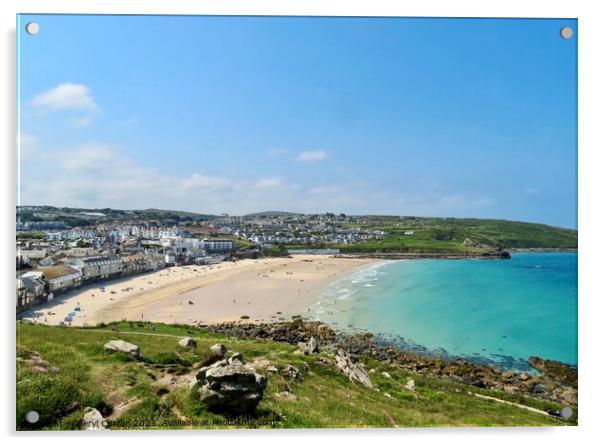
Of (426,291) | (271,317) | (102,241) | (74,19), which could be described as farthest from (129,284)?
(426,291)

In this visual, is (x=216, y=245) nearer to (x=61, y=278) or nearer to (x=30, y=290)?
(x=61, y=278)

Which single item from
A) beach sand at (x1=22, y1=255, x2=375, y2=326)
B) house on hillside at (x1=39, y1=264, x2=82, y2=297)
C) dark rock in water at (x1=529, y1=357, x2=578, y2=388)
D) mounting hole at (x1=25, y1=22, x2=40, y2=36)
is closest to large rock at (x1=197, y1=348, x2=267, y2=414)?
beach sand at (x1=22, y1=255, x2=375, y2=326)

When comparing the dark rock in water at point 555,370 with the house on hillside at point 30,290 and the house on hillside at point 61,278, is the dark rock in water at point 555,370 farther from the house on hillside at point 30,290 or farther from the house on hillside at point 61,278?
the house on hillside at point 30,290

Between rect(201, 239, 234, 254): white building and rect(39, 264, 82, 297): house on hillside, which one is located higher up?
rect(201, 239, 234, 254): white building

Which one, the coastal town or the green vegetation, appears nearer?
the coastal town

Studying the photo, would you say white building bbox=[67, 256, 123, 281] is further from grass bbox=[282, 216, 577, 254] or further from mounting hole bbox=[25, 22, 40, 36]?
grass bbox=[282, 216, 577, 254]
